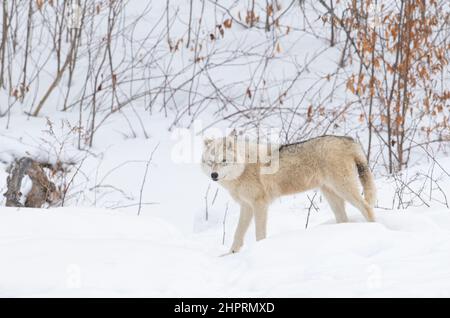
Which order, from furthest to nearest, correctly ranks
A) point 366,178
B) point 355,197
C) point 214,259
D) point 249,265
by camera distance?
point 366,178 → point 355,197 → point 214,259 → point 249,265

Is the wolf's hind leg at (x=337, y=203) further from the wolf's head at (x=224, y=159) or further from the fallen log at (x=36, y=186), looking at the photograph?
the fallen log at (x=36, y=186)

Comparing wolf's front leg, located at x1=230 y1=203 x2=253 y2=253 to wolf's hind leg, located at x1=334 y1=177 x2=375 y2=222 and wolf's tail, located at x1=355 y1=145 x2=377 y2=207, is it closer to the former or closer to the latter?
wolf's hind leg, located at x1=334 y1=177 x2=375 y2=222

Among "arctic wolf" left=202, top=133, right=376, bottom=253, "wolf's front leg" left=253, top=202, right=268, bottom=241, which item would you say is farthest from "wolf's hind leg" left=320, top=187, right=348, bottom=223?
"wolf's front leg" left=253, top=202, right=268, bottom=241

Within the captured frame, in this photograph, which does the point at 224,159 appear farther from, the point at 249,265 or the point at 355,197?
the point at 249,265

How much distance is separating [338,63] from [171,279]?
8.72 meters

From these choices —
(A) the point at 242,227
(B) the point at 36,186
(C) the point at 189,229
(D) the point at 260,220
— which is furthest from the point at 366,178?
(B) the point at 36,186

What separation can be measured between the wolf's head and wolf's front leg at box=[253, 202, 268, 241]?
13.9 inches

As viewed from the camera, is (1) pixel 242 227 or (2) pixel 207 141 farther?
(2) pixel 207 141

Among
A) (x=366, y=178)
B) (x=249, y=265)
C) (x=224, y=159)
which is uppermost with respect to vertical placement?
(x=224, y=159)

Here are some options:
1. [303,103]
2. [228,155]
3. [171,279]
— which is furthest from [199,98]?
[171,279]

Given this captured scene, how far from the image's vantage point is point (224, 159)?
6.41 metres

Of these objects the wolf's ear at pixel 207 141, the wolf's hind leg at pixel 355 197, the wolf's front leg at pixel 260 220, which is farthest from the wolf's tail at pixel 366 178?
the wolf's ear at pixel 207 141

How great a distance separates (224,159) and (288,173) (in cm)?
59

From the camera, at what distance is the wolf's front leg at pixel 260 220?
20.8 feet
